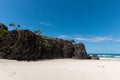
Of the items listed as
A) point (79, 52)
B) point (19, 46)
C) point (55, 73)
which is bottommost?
point (55, 73)

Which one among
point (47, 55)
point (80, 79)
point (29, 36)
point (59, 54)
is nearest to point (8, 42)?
point (29, 36)

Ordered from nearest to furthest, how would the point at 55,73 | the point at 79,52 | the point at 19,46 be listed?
1. the point at 55,73
2. the point at 19,46
3. the point at 79,52

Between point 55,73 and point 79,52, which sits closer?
point 55,73

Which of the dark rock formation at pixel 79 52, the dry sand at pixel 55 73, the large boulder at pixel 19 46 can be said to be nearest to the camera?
the dry sand at pixel 55 73

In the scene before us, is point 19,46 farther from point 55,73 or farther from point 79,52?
point 79,52

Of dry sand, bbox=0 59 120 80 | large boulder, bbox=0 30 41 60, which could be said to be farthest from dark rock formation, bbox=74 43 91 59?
dry sand, bbox=0 59 120 80

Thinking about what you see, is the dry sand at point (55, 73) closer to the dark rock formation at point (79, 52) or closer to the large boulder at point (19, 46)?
the large boulder at point (19, 46)

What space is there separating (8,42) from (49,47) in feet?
21.6

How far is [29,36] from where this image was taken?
13.7 meters

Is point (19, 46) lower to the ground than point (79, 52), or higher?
higher

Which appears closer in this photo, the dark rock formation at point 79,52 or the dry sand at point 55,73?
the dry sand at point 55,73

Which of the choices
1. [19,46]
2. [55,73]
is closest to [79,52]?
[19,46]

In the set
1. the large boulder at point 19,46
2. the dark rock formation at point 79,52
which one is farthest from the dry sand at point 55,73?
the dark rock formation at point 79,52

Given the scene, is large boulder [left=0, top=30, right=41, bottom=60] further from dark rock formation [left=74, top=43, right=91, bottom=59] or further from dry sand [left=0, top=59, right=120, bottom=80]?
dark rock formation [left=74, top=43, right=91, bottom=59]
